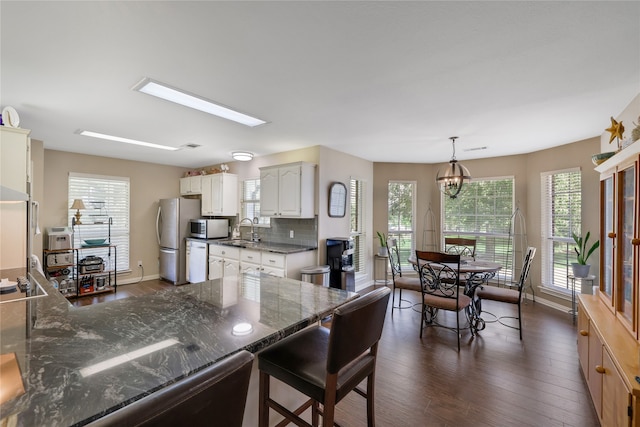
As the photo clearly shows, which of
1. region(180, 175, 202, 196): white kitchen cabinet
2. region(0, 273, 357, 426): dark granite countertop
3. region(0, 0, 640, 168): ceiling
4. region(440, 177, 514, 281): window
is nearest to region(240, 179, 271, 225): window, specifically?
region(180, 175, 202, 196): white kitchen cabinet

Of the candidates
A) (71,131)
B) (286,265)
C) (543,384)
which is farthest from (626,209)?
(71,131)

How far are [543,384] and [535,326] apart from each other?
1485 millimetres

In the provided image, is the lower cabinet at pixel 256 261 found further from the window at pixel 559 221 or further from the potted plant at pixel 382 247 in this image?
the window at pixel 559 221

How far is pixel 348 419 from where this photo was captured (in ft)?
6.57

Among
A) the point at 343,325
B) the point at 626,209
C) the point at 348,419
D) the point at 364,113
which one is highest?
the point at 364,113

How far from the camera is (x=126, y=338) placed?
1147 mm

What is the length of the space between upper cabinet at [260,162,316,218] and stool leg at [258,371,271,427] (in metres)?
2.89

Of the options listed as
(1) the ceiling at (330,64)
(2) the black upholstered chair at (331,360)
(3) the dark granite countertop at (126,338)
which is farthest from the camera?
(1) the ceiling at (330,64)

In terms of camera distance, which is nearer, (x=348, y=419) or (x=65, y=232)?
(x=348, y=419)

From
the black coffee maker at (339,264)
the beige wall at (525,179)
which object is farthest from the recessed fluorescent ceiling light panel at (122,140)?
the beige wall at (525,179)

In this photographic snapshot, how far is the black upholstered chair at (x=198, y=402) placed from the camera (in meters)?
0.52

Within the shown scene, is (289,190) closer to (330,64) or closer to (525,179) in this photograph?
(330,64)

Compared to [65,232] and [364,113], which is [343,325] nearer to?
[364,113]

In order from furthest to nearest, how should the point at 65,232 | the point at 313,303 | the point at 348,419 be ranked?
the point at 65,232, the point at 348,419, the point at 313,303
